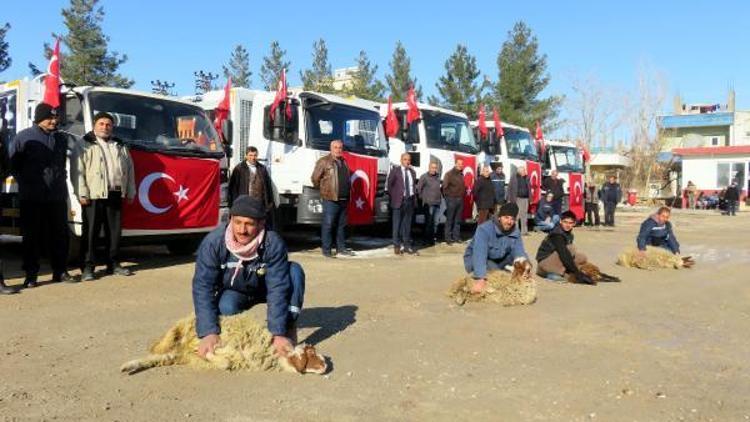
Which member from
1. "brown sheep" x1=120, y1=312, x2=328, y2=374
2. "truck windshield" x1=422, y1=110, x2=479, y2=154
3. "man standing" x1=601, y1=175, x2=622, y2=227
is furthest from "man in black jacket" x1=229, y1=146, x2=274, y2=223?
"man standing" x1=601, y1=175, x2=622, y2=227

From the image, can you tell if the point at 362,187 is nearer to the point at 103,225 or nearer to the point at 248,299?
the point at 103,225

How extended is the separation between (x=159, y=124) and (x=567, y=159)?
1365 cm

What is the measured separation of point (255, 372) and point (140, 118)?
5844mm

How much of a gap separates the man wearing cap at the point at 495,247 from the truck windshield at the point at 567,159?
12854 millimetres

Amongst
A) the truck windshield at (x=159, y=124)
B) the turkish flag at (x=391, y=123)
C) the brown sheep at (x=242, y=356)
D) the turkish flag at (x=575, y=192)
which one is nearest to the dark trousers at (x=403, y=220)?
the turkish flag at (x=391, y=123)

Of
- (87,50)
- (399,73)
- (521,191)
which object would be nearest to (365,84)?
(399,73)

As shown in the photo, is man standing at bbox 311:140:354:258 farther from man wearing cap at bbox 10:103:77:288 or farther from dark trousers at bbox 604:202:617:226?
dark trousers at bbox 604:202:617:226

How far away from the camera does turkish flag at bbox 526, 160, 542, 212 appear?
17.1 meters

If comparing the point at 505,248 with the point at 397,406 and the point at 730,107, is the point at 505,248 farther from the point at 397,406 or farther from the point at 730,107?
the point at 730,107

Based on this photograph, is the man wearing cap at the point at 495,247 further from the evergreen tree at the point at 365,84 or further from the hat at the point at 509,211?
the evergreen tree at the point at 365,84

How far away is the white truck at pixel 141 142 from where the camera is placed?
340 inches

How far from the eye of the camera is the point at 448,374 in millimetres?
4453

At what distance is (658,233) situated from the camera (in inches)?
413

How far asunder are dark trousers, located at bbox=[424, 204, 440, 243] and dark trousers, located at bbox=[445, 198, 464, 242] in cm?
24
